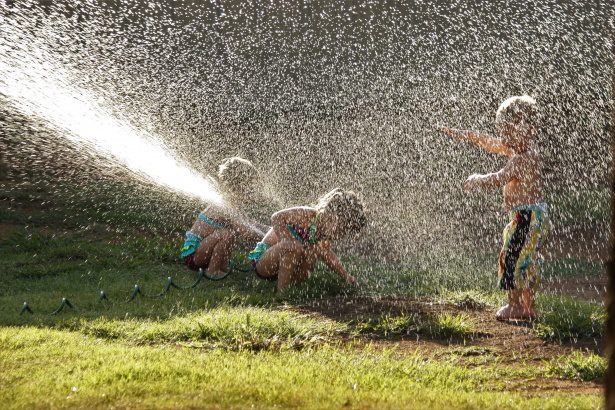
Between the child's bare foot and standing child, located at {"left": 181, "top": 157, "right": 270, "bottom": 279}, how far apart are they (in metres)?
2.80

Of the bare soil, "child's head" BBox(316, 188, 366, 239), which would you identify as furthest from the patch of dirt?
"child's head" BBox(316, 188, 366, 239)

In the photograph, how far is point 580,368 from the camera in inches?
157

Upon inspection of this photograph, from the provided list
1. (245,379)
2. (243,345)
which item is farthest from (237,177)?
(245,379)

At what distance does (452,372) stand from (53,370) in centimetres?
223

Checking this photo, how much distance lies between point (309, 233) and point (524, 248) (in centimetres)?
184

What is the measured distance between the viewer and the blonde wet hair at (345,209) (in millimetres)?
5980

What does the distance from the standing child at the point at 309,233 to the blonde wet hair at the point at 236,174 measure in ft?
3.10

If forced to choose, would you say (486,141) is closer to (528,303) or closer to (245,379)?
→ (528,303)

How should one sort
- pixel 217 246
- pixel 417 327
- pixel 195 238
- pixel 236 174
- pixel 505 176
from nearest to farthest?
pixel 417 327 < pixel 505 176 < pixel 236 174 < pixel 217 246 < pixel 195 238

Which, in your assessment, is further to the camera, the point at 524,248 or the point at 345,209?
the point at 345,209

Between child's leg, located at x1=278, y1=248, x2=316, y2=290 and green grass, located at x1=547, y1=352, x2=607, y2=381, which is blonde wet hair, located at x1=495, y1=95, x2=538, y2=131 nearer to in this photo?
green grass, located at x1=547, y1=352, x2=607, y2=381

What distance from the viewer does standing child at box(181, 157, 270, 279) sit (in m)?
7.03

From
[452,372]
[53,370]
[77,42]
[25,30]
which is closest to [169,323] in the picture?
[53,370]

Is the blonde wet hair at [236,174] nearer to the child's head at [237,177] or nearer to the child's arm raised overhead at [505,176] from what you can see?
the child's head at [237,177]
